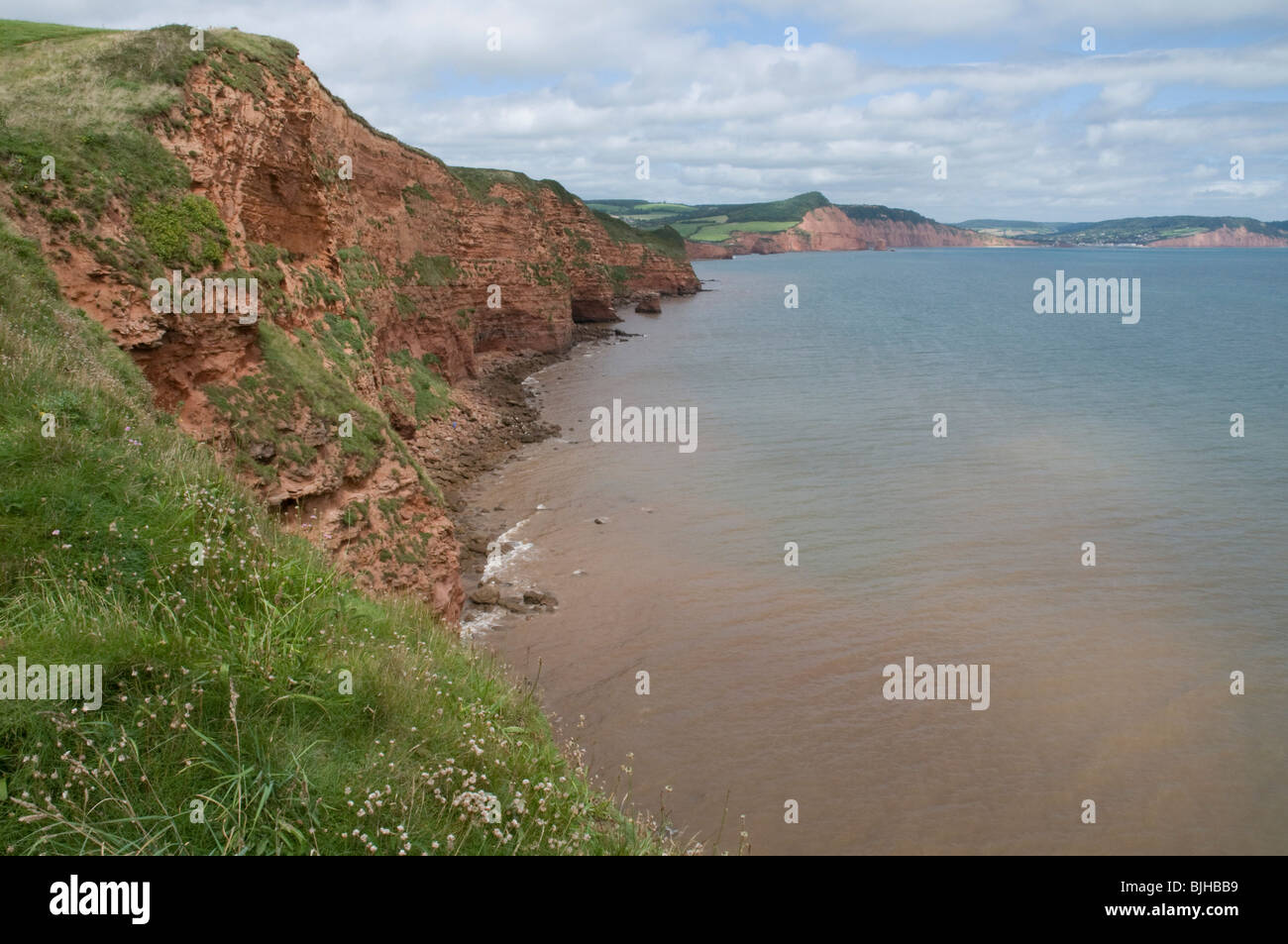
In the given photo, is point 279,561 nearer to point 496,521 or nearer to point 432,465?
point 496,521

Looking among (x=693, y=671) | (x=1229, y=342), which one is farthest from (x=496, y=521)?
(x=1229, y=342)

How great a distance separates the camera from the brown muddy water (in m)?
11.8

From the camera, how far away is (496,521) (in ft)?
73.7

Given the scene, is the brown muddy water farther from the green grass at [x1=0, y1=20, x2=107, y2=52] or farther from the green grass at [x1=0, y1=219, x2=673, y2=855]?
the green grass at [x1=0, y1=20, x2=107, y2=52]

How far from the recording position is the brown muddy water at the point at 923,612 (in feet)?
38.5

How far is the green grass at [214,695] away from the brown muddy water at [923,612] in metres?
6.65

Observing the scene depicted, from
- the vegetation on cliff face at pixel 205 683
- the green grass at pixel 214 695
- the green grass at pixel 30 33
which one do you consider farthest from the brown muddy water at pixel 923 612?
the green grass at pixel 30 33

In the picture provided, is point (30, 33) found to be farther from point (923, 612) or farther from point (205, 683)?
point (923, 612)

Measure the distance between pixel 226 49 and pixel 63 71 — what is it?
117 inches

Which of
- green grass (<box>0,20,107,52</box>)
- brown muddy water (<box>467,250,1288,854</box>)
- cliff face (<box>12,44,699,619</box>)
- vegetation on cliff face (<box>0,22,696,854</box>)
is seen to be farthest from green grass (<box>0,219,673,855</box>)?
green grass (<box>0,20,107,52</box>)

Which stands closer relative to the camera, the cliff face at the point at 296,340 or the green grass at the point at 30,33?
the cliff face at the point at 296,340

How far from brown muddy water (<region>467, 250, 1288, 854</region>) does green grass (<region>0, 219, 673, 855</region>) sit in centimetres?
665

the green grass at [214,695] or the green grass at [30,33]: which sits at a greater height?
the green grass at [30,33]

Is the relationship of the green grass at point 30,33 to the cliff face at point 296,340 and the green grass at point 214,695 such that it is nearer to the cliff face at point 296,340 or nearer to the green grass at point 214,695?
the cliff face at point 296,340
